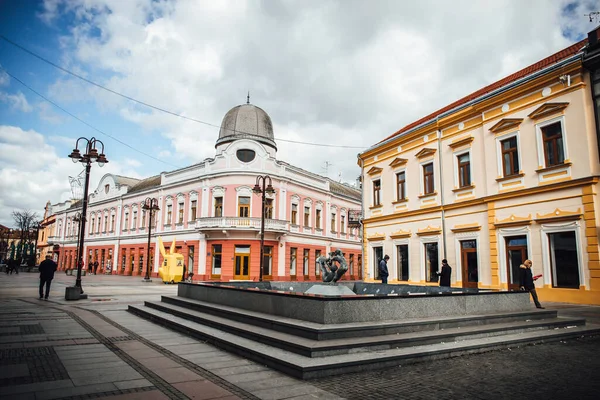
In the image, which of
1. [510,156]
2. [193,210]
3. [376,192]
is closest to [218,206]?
[193,210]

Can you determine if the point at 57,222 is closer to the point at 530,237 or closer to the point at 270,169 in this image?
the point at 270,169

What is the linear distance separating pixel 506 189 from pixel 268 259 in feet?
70.0

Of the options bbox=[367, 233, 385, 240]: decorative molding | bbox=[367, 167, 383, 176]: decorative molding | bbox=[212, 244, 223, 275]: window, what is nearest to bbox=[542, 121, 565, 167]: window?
bbox=[367, 167, 383, 176]: decorative molding

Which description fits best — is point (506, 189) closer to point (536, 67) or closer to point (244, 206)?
point (536, 67)

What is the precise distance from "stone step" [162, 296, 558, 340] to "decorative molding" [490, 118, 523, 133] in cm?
970

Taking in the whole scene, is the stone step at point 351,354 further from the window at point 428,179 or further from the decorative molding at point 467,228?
the window at point 428,179

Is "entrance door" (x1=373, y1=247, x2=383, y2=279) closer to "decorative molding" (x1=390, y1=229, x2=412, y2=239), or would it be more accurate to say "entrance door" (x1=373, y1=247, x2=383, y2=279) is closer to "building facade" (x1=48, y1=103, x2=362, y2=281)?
"decorative molding" (x1=390, y1=229, x2=412, y2=239)

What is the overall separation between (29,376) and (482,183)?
18.4 m

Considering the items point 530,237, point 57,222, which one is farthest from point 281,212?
point 57,222

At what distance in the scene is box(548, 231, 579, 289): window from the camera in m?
14.7

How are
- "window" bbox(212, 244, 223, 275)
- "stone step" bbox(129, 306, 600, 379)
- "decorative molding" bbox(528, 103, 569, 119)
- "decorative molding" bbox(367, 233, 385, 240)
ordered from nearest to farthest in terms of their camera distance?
"stone step" bbox(129, 306, 600, 379)
"decorative molding" bbox(528, 103, 569, 119)
"decorative molding" bbox(367, 233, 385, 240)
"window" bbox(212, 244, 223, 275)

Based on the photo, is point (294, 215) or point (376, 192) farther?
point (294, 215)

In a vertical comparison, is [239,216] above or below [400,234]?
above

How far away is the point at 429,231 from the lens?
20.9m
